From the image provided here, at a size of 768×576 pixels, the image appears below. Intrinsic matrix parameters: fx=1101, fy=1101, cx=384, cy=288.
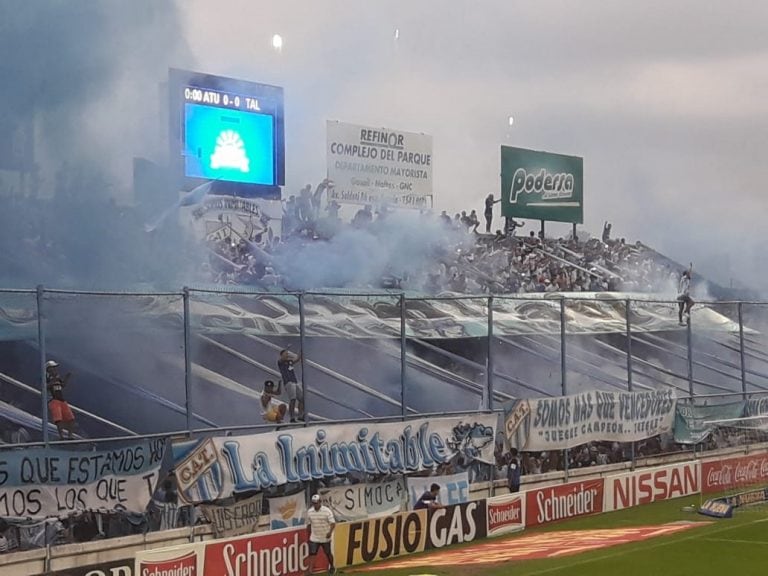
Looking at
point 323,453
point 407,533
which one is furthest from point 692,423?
point 323,453

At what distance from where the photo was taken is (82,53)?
81.3ft

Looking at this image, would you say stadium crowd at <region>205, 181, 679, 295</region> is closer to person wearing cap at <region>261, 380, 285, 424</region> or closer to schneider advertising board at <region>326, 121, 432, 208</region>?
schneider advertising board at <region>326, 121, 432, 208</region>

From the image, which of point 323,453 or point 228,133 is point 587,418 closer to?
point 323,453

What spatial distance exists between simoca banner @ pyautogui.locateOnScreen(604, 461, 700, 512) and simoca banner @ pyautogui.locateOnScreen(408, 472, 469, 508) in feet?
15.2

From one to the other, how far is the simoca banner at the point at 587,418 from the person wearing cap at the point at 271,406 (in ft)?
20.5

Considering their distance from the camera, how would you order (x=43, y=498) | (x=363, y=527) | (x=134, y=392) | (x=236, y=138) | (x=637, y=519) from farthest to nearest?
(x=236, y=138)
(x=637, y=519)
(x=134, y=392)
(x=363, y=527)
(x=43, y=498)

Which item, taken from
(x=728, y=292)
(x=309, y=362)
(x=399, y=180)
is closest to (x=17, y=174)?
(x=309, y=362)

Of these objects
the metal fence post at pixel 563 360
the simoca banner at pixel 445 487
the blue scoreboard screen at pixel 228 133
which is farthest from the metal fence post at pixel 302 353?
the blue scoreboard screen at pixel 228 133

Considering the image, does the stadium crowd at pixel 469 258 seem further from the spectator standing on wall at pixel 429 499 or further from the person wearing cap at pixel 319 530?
the person wearing cap at pixel 319 530

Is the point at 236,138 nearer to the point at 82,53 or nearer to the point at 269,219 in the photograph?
the point at 269,219

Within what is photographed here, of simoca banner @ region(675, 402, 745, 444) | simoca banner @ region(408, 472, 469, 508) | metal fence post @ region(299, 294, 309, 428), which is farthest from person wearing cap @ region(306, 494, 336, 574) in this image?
simoca banner @ region(675, 402, 745, 444)

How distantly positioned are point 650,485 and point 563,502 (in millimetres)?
3553

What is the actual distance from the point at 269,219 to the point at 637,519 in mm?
15213

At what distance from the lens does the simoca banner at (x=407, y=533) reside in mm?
19703
